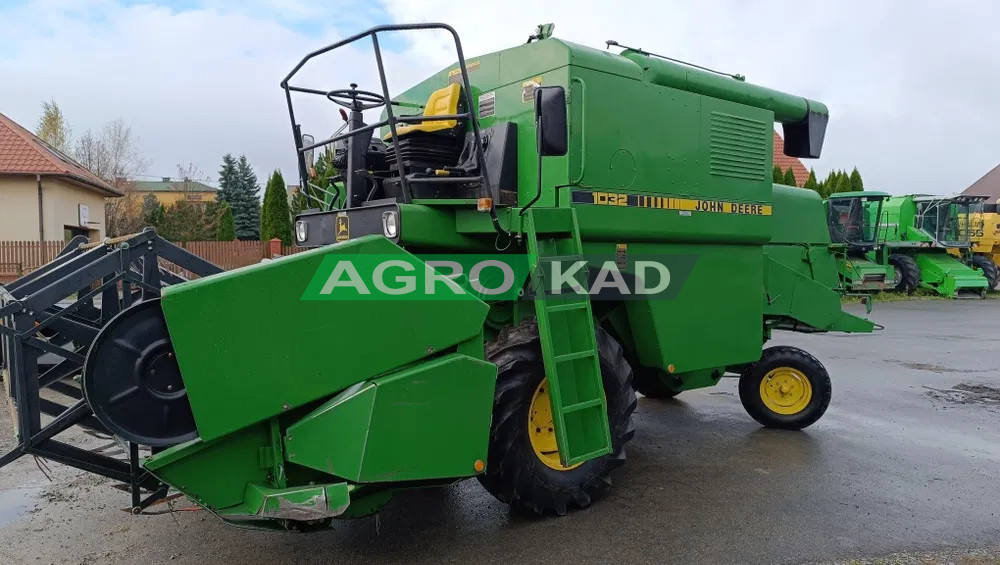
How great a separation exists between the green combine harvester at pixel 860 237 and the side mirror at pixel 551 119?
1676 centimetres

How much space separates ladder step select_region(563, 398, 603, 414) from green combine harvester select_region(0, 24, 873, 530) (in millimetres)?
30

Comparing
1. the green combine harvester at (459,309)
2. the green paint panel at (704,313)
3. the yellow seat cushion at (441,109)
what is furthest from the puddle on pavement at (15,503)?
the green paint panel at (704,313)

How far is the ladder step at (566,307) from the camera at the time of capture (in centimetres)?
400

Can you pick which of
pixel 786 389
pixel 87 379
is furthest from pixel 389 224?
pixel 786 389

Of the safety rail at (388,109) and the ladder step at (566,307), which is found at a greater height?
the safety rail at (388,109)

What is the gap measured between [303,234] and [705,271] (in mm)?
2906

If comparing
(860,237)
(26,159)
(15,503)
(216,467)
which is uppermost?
(26,159)

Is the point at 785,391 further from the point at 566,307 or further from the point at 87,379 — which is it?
the point at 87,379

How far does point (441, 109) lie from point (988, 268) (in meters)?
23.8

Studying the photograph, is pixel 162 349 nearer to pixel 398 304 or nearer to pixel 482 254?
pixel 398 304

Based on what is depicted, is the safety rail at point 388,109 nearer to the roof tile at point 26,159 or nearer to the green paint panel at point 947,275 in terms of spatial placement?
the roof tile at point 26,159

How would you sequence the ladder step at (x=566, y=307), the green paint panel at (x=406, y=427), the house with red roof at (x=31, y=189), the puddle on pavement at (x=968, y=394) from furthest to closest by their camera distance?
the house with red roof at (x=31, y=189) < the puddle on pavement at (x=968, y=394) < the ladder step at (x=566, y=307) < the green paint panel at (x=406, y=427)

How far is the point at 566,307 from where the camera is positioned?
160 inches

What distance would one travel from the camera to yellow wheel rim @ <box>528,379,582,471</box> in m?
4.20
